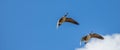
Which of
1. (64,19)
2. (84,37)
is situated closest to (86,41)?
(84,37)

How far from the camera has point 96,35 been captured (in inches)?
4616

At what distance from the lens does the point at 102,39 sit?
4626 inches

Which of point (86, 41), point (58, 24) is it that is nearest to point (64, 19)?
point (58, 24)

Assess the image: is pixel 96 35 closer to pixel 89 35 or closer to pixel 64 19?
pixel 89 35

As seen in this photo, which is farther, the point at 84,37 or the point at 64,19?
the point at 84,37

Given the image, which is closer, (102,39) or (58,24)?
(58,24)

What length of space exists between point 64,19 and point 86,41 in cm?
989

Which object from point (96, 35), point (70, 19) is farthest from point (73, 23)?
point (96, 35)

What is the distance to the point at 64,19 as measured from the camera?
106 meters

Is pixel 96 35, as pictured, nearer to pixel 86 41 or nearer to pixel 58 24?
pixel 86 41

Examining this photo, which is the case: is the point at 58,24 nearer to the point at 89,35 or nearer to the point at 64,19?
the point at 64,19

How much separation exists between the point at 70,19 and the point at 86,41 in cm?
673

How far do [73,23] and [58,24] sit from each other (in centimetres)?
577

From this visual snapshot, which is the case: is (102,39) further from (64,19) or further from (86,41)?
(64,19)
